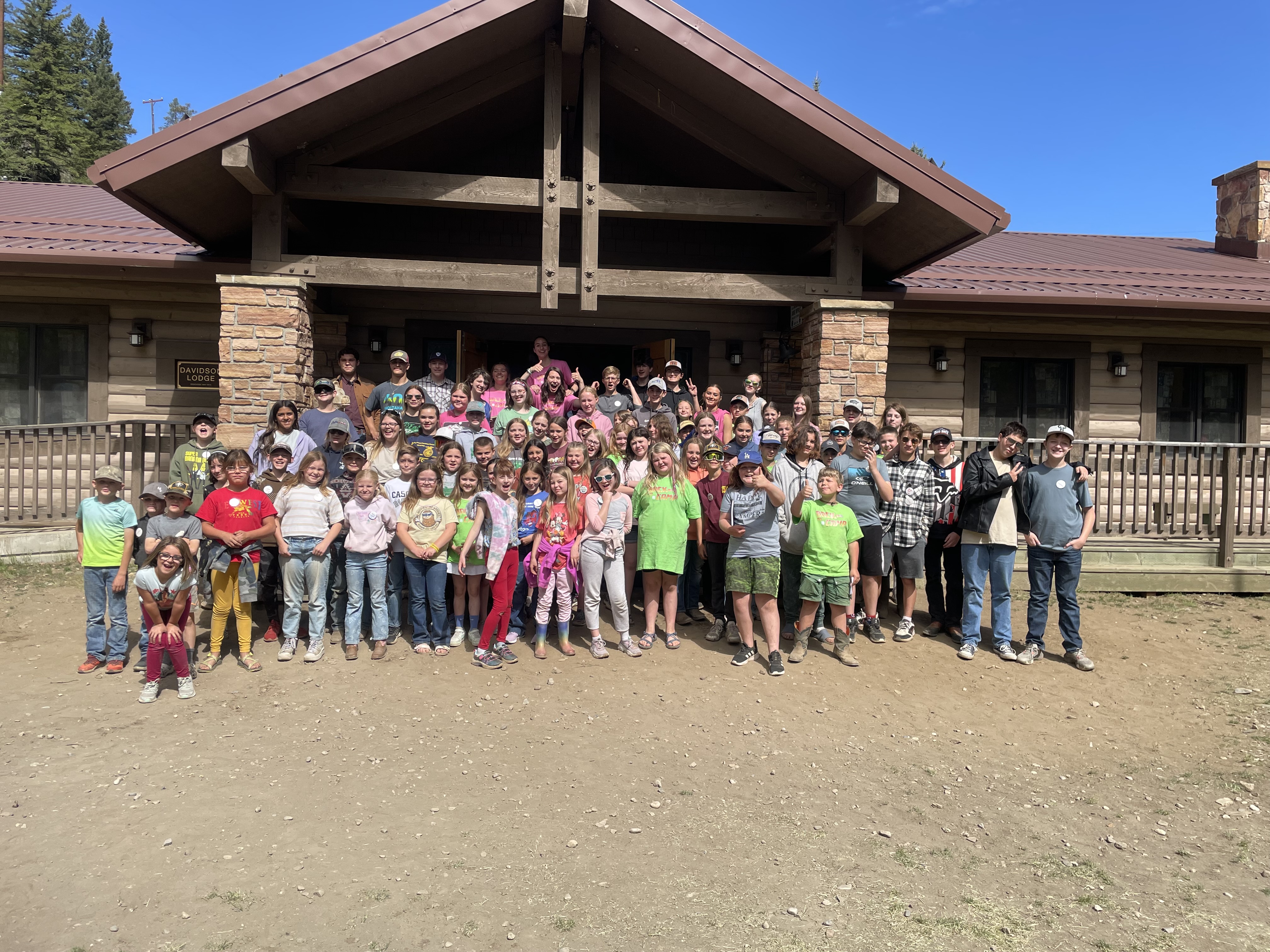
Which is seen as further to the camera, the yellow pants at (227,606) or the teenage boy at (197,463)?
the teenage boy at (197,463)

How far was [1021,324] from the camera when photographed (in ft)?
32.3

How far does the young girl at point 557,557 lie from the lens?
5695 mm

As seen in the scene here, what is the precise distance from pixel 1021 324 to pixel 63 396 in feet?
36.6

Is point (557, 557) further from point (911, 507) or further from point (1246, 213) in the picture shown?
point (1246, 213)

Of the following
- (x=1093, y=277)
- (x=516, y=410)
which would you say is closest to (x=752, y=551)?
(x=516, y=410)

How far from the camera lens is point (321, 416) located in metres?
6.70

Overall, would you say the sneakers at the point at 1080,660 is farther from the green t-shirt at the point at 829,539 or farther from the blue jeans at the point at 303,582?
the blue jeans at the point at 303,582

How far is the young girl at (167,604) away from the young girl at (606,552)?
2493 millimetres

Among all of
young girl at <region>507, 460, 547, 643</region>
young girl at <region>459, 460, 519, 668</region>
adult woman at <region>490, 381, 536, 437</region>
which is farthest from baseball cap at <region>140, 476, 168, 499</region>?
adult woman at <region>490, 381, 536, 437</region>

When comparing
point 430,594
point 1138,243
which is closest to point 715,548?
point 430,594

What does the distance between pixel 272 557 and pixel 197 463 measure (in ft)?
3.48

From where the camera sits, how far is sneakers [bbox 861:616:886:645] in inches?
243

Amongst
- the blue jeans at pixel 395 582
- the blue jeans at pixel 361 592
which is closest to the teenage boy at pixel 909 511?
the blue jeans at pixel 395 582

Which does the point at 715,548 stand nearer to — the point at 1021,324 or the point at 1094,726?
the point at 1094,726
